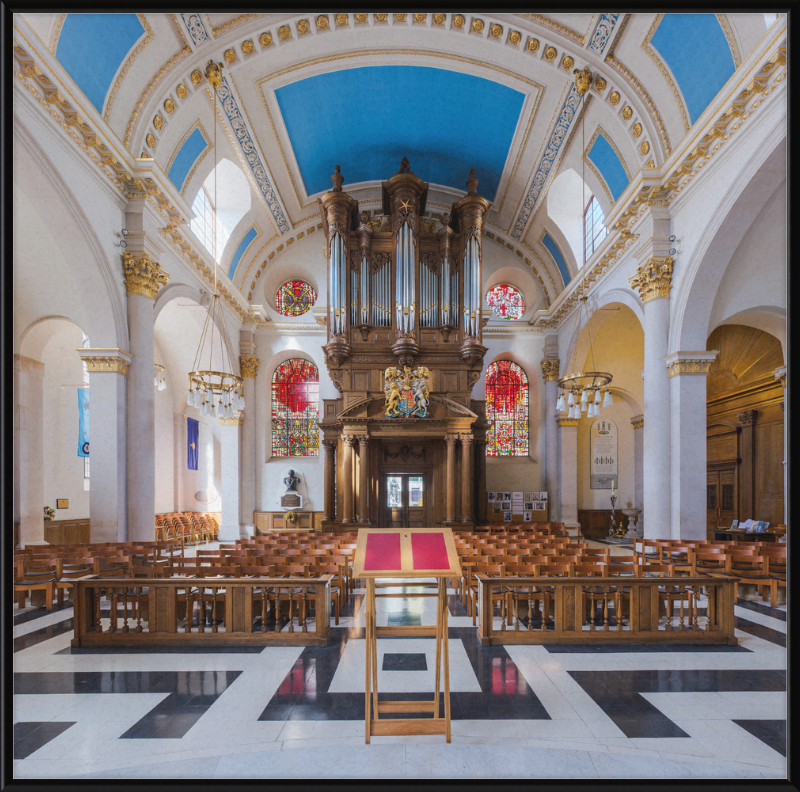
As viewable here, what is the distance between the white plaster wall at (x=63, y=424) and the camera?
46.9ft

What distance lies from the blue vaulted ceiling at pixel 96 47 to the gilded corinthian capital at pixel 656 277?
33.2 ft

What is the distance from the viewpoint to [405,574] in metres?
3.69

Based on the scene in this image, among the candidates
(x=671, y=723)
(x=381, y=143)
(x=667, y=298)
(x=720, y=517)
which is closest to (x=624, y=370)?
(x=720, y=517)

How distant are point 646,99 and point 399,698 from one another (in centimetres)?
1114

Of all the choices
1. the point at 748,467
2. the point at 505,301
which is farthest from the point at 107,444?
the point at 748,467

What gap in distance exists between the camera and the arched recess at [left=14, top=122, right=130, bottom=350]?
27.2 ft

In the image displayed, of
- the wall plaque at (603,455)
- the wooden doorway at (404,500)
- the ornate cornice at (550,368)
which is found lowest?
the wooden doorway at (404,500)

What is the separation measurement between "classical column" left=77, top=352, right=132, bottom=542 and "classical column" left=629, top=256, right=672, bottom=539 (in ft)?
32.4

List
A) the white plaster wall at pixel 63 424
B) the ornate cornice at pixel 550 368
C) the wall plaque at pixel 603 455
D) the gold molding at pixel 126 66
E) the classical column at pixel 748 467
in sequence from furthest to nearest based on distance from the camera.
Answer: the wall plaque at pixel 603 455 → the ornate cornice at pixel 550 368 → the classical column at pixel 748 467 → the white plaster wall at pixel 63 424 → the gold molding at pixel 126 66

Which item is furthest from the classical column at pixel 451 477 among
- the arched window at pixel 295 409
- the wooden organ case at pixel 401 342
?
the arched window at pixel 295 409

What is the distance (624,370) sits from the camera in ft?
62.4

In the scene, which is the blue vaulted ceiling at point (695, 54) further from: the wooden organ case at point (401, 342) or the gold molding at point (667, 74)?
the wooden organ case at point (401, 342)

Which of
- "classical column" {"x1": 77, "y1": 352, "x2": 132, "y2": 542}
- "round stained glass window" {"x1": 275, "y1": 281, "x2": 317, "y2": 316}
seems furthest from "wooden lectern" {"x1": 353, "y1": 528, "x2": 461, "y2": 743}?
"round stained glass window" {"x1": 275, "y1": 281, "x2": 317, "y2": 316}

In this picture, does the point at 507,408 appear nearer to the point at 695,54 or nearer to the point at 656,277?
the point at 656,277
